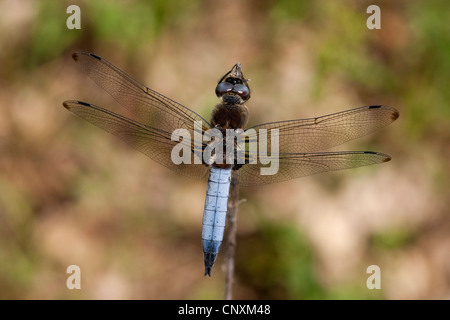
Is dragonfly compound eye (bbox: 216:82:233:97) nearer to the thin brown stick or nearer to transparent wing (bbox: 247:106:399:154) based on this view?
transparent wing (bbox: 247:106:399:154)

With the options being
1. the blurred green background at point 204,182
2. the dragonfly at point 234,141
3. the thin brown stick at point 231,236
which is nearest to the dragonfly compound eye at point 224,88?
the dragonfly at point 234,141

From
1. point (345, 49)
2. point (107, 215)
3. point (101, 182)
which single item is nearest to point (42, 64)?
point (101, 182)

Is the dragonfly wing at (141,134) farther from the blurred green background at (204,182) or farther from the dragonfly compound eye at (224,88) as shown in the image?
the blurred green background at (204,182)

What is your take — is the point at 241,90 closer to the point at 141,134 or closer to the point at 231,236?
the point at 141,134

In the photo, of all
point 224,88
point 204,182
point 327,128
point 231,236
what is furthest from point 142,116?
point 204,182

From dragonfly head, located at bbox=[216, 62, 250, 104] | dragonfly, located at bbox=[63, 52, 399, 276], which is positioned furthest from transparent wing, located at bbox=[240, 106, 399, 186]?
dragonfly head, located at bbox=[216, 62, 250, 104]
